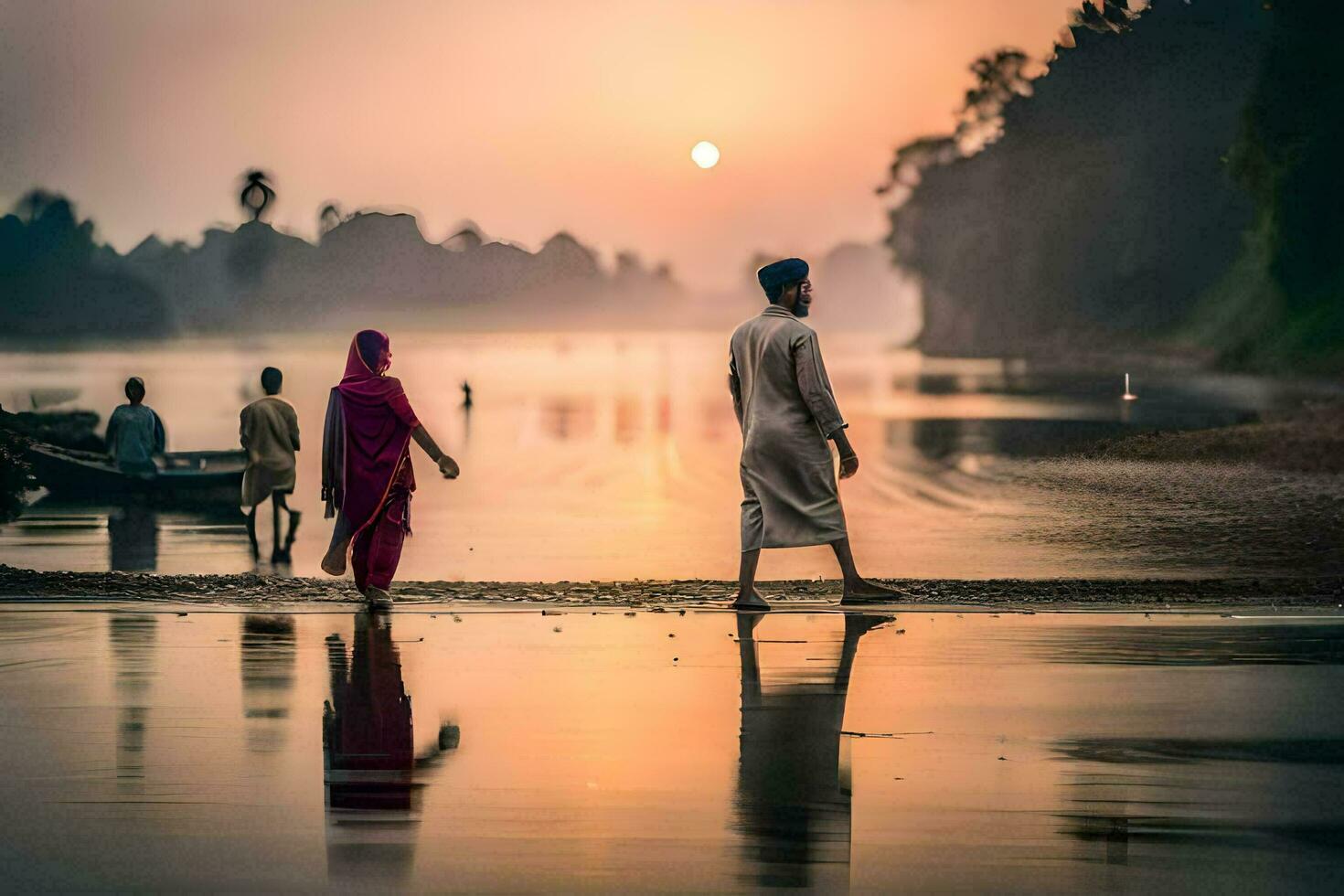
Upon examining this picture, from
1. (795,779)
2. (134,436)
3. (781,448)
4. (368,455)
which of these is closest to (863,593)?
(781,448)

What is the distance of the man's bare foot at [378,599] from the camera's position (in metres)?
10.2

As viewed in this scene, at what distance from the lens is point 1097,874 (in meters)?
5.04

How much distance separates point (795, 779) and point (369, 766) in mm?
1505

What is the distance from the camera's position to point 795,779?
242 inches

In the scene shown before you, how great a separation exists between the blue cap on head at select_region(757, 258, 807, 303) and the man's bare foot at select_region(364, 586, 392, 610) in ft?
9.08

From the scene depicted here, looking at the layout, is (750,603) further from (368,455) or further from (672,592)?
(368,455)

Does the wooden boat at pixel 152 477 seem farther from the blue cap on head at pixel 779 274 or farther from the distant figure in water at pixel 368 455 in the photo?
the blue cap on head at pixel 779 274

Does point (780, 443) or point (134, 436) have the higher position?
point (134, 436)

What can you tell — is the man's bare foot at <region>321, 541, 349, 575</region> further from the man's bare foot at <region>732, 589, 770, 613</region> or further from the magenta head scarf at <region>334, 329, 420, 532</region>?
the man's bare foot at <region>732, 589, 770, 613</region>

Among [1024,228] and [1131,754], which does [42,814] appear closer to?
[1131,754]

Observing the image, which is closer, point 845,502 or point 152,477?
point 152,477

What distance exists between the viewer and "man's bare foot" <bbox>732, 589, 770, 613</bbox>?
10.0 m

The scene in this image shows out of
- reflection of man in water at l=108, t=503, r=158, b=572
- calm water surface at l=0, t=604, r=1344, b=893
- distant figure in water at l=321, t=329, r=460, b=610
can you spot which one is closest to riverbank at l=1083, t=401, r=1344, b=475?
reflection of man in water at l=108, t=503, r=158, b=572

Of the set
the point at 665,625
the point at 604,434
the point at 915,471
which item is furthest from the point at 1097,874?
the point at 604,434
